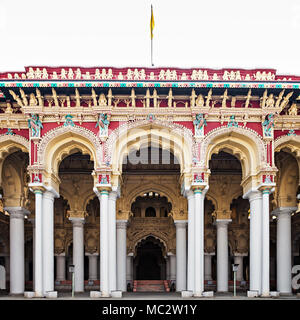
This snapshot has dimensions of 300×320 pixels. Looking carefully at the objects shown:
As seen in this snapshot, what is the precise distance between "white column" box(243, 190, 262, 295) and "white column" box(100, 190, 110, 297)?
5421 millimetres

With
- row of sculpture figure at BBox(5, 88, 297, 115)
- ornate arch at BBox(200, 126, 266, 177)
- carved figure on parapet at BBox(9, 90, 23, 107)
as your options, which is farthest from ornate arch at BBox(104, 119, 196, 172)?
carved figure on parapet at BBox(9, 90, 23, 107)

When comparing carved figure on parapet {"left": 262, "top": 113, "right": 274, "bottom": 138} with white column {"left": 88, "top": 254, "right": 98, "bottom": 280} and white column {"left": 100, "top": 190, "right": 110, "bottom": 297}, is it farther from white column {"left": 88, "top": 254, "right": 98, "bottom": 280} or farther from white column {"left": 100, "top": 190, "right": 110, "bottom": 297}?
white column {"left": 88, "top": 254, "right": 98, "bottom": 280}

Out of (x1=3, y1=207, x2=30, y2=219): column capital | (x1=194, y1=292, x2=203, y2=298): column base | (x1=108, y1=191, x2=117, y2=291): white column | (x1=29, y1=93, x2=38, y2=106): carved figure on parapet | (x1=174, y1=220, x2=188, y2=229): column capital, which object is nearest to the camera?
(x1=194, y1=292, x2=203, y2=298): column base

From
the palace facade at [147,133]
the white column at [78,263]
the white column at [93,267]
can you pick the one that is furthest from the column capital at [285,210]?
the white column at [93,267]

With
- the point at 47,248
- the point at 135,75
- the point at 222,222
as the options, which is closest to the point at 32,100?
the point at 135,75

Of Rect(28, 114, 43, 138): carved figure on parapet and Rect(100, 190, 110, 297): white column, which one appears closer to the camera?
Rect(100, 190, 110, 297): white column

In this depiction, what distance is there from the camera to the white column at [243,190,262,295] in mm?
19734

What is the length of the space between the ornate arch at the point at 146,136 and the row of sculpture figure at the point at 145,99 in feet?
2.56

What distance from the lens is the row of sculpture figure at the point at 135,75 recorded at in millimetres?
20000

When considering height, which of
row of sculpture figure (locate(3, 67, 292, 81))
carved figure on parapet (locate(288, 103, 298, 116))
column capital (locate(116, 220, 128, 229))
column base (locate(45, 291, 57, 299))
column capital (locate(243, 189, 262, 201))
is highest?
row of sculpture figure (locate(3, 67, 292, 81))

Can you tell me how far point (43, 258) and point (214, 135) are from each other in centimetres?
793

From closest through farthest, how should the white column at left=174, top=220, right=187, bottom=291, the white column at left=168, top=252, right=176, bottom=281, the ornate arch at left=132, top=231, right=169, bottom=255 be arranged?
1. the white column at left=174, top=220, right=187, bottom=291
2. the white column at left=168, top=252, right=176, bottom=281
3. the ornate arch at left=132, top=231, right=169, bottom=255

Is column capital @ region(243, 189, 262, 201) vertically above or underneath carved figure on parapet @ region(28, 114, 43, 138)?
underneath
